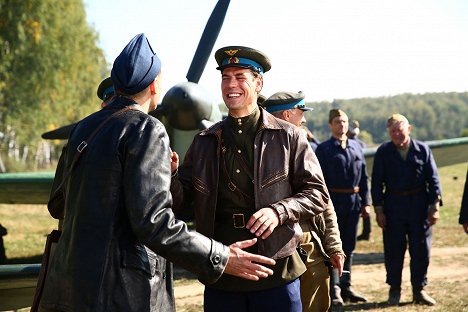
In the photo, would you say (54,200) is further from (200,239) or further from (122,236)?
(200,239)

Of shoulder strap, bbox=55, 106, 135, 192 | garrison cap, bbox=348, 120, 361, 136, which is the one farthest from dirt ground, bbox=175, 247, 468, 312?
shoulder strap, bbox=55, 106, 135, 192

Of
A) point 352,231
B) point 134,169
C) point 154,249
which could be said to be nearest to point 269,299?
point 154,249

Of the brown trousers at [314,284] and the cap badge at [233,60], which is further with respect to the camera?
the brown trousers at [314,284]

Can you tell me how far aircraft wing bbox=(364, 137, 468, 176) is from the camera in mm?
12781

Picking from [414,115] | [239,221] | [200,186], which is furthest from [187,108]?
[414,115]

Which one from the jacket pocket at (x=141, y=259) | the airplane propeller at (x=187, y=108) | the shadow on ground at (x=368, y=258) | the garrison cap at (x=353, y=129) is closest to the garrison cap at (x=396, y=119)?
the shadow on ground at (x=368, y=258)

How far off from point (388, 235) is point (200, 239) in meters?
4.62

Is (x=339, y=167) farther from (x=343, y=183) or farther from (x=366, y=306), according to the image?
(x=366, y=306)

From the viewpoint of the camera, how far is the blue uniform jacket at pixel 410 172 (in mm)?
6215

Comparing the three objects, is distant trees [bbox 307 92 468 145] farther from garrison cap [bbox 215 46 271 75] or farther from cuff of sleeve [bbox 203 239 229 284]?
cuff of sleeve [bbox 203 239 229 284]

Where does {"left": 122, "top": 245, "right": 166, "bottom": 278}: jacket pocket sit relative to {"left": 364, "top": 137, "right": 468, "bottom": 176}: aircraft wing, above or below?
above

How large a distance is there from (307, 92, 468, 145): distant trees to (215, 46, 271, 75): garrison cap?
4002 inches

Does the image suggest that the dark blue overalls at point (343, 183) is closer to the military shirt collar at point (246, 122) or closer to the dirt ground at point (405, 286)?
the dirt ground at point (405, 286)

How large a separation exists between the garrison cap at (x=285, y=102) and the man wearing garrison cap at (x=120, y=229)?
1.93 meters
